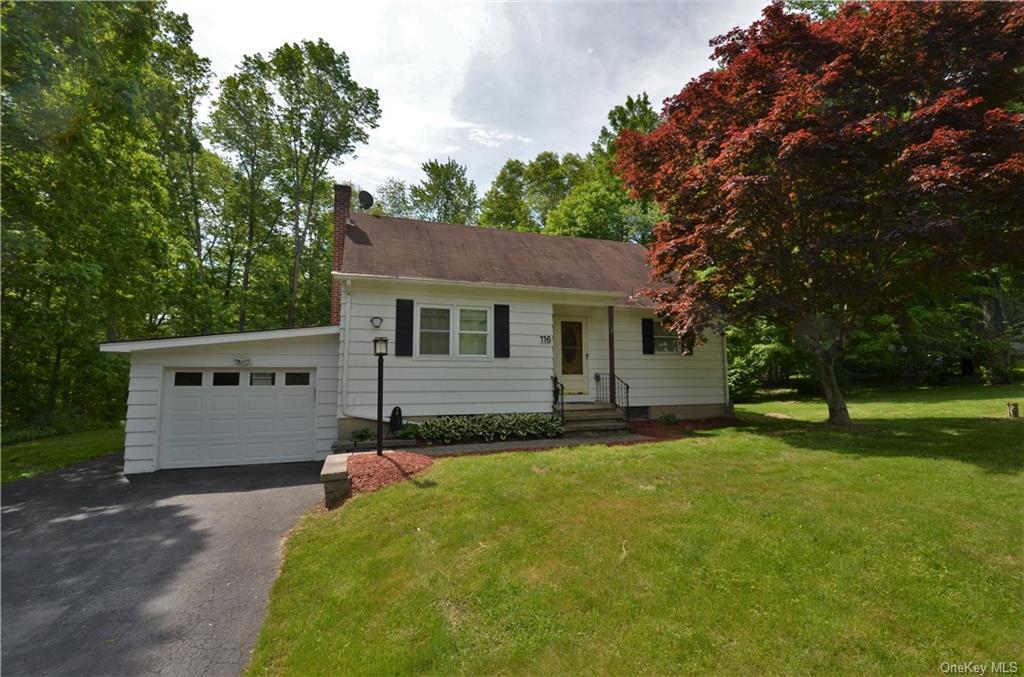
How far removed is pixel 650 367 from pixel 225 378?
34.1ft

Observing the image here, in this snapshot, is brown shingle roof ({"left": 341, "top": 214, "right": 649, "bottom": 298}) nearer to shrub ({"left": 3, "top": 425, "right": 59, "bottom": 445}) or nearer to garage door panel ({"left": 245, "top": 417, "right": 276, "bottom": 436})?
garage door panel ({"left": 245, "top": 417, "right": 276, "bottom": 436})

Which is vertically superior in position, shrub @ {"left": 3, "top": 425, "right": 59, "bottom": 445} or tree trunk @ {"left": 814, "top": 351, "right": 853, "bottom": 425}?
tree trunk @ {"left": 814, "top": 351, "right": 853, "bottom": 425}

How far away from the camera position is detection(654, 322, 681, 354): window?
12.0 meters

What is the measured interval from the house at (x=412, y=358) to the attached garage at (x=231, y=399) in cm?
2

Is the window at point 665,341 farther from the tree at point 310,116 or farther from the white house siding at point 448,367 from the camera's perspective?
the tree at point 310,116

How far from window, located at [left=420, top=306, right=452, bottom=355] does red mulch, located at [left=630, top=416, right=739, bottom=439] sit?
4.98 metres

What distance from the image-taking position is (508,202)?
29.0 meters

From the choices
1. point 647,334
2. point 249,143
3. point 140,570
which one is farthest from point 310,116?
point 140,570

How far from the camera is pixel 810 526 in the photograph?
3.92 m

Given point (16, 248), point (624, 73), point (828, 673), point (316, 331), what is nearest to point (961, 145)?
point (624, 73)

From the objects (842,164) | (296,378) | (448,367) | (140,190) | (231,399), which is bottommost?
(231,399)

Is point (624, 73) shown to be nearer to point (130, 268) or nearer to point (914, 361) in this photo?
point (130, 268)
